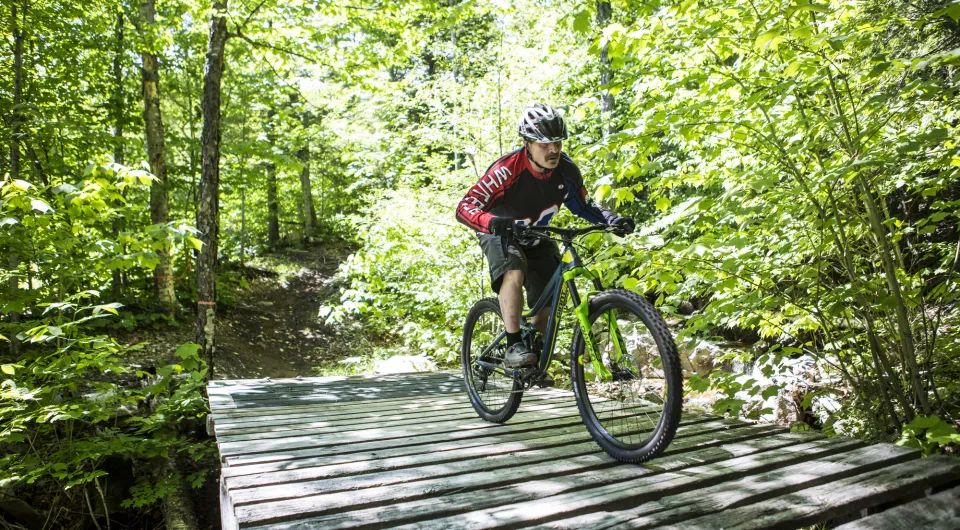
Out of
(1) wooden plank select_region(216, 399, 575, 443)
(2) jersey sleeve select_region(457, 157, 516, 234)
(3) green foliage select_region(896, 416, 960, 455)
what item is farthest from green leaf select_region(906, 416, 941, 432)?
(2) jersey sleeve select_region(457, 157, 516, 234)

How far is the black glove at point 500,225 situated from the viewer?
120 inches

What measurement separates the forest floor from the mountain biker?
464cm

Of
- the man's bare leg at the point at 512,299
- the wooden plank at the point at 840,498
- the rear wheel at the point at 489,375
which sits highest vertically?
the man's bare leg at the point at 512,299

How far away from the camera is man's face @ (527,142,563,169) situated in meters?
3.39

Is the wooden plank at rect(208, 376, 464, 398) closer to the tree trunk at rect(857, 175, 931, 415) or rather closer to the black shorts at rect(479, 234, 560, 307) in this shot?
the black shorts at rect(479, 234, 560, 307)

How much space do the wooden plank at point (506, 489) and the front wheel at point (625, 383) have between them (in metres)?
0.14

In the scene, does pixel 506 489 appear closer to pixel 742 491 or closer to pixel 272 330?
pixel 742 491

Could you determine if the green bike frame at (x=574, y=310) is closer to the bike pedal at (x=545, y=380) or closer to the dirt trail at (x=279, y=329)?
the bike pedal at (x=545, y=380)

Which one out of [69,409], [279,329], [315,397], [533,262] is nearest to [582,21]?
[533,262]

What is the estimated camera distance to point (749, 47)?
3.51m

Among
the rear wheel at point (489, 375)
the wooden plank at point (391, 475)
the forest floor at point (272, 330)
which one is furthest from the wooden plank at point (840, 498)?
the forest floor at point (272, 330)

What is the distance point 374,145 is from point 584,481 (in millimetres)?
12994

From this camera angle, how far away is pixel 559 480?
8.27ft

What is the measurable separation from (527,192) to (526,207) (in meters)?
0.10
